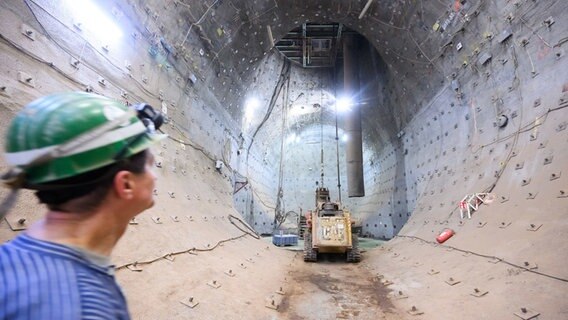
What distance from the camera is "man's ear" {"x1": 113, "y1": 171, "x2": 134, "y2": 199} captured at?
86 centimetres

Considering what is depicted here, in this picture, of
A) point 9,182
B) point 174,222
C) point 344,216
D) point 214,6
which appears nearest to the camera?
point 9,182

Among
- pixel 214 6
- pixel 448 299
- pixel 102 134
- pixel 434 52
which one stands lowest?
pixel 448 299

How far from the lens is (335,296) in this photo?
13.9 ft

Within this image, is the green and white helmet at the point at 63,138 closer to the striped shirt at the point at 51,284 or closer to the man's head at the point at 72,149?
the man's head at the point at 72,149

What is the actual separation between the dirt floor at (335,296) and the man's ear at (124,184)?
3.02 meters

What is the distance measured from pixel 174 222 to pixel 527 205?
15.0 ft

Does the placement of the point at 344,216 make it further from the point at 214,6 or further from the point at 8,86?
the point at 8,86

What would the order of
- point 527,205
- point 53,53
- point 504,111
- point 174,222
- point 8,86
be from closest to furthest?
point 8,86 → point 53,53 → point 527,205 → point 174,222 → point 504,111

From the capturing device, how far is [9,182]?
2.48 ft

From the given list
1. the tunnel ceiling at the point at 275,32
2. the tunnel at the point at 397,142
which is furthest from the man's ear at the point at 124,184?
the tunnel ceiling at the point at 275,32

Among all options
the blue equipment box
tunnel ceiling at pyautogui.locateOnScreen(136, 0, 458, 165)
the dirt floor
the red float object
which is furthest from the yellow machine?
tunnel ceiling at pyautogui.locateOnScreen(136, 0, 458, 165)

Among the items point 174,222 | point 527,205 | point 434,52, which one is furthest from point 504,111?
point 174,222

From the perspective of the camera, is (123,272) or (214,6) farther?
(214,6)

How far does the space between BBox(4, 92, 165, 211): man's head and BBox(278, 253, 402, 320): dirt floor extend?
308 centimetres
